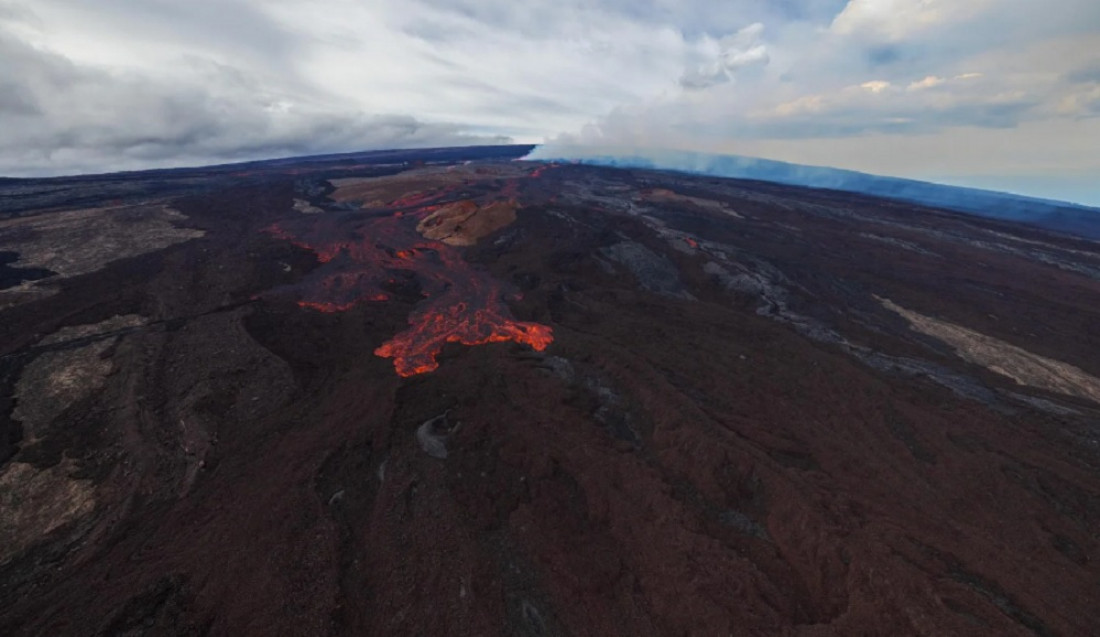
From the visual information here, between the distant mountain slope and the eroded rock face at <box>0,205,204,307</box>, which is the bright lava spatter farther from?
the distant mountain slope

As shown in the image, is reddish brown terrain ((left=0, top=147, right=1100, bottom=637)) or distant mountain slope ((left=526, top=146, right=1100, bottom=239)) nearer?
reddish brown terrain ((left=0, top=147, right=1100, bottom=637))

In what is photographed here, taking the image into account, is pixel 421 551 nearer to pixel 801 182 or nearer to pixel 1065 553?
pixel 1065 553

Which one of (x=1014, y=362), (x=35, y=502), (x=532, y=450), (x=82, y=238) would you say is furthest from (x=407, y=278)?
(x=1014, y=362)

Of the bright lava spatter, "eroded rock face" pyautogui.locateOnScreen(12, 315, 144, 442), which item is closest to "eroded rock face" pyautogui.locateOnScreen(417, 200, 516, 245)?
the bright lava spatter

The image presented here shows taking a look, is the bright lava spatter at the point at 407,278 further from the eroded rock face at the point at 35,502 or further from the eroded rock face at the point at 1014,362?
the eroded rock face at the point at 1014,362

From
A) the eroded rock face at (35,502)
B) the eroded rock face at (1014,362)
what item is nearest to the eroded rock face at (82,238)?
the eroded rock face at (35,502)

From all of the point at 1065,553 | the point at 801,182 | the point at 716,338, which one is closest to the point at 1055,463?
the point at 1065,553

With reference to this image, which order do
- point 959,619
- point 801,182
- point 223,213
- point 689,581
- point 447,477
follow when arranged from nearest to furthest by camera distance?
point 959,619 < point 689,581 < point 447,477 < point 223,213 < point 801,182
